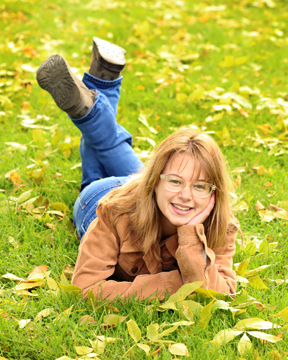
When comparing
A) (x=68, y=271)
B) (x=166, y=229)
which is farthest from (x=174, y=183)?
(x=68, y=271)

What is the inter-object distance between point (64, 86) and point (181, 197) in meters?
0.95

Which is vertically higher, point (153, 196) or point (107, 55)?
point (107, 55)

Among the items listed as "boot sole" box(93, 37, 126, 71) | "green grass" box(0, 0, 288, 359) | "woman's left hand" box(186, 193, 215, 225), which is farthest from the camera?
"boot sole" box(93, 37, 126, 71)

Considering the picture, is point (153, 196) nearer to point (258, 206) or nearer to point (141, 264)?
point (141, 264)

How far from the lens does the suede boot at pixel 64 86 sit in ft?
7.26

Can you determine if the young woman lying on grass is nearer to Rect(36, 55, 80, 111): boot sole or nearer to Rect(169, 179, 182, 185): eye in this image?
Rect(169, 179, 182, 185): eye

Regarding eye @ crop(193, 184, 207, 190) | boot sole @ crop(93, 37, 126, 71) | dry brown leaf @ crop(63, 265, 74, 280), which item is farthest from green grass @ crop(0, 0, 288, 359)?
boot sole @ crop(93, 37, 126, 71)

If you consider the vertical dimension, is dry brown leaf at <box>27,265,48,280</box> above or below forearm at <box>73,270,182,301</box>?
below

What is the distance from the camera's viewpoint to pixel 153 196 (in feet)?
5.93

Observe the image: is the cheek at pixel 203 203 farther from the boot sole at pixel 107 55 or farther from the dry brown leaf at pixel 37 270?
the boot sole at pixel 107 55

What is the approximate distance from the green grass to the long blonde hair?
0.29 m

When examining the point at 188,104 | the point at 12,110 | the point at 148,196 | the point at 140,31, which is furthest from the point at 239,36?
the point at 148,196

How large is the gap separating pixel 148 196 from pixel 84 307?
0.51 meters

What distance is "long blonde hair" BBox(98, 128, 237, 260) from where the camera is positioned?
5.57 feet
